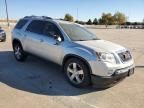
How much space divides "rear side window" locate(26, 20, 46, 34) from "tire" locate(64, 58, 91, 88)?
1830 millimetres

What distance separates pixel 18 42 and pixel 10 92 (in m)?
3.58

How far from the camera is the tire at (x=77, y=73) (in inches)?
223

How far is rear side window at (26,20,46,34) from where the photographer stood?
740 cm

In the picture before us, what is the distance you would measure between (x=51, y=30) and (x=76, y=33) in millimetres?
759

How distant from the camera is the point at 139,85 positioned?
6301 millimetres

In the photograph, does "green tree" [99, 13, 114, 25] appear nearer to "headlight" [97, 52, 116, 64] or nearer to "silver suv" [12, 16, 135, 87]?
"silver suv" [12, 16, 135, 87]

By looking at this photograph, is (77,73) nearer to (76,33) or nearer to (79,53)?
(79,53)

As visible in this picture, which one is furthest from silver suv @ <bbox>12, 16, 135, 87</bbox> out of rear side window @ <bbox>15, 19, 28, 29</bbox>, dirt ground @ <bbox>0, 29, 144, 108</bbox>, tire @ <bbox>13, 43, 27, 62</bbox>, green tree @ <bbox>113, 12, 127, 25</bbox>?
green tree @ <bbox>113, 12, 127, 25</bbox>

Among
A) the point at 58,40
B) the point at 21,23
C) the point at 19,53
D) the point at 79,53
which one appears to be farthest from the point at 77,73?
the point at 21,23

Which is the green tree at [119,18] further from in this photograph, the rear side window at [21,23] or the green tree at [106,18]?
the rear side window at [21,23]

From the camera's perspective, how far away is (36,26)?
7715 mm

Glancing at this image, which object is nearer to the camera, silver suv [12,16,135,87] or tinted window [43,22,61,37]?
silver suv [12,16,135,87]

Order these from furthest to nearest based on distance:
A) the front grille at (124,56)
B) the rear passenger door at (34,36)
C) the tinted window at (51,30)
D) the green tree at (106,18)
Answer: the green tree at (106,18) → the rear passenger door at (34,36) → the tinted window at (51,30) → the front grille at (124,56)

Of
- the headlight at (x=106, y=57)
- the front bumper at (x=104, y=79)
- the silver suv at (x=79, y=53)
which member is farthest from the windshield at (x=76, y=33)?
the front bumper at (x=104, y=79)
